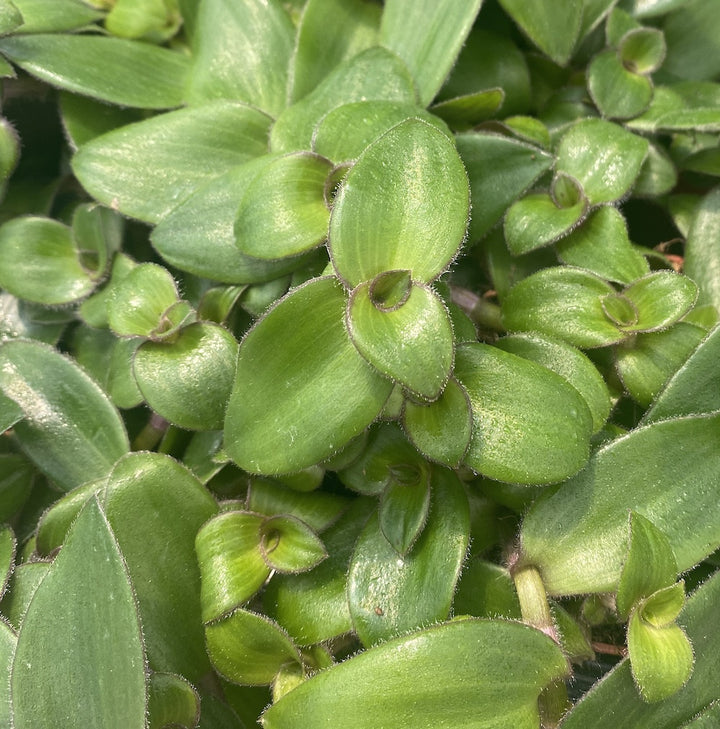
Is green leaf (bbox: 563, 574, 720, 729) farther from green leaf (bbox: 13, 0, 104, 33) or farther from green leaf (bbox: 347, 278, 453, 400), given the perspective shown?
green leaf (bbox: 13, 0, 104, 33)

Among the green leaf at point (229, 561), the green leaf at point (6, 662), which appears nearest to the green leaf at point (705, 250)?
the green leaf at point (229, 561)

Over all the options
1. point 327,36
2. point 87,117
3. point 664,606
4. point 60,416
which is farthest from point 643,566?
point 87,117

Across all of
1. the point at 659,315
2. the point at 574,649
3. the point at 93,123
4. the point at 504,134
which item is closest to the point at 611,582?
the point at 574,649

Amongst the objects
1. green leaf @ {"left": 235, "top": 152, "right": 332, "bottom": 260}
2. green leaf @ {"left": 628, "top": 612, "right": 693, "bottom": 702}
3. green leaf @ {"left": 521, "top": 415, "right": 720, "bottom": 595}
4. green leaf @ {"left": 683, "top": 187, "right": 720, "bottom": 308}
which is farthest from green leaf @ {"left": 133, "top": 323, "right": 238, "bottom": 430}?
green leaf @ {"left": 683, "top": 187, "right": 720, "bottom": 308}

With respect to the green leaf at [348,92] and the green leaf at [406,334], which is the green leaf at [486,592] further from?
the green leaf at [348,92]

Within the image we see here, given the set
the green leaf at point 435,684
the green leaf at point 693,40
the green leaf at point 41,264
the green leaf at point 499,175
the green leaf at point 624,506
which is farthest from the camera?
the green leaf at point 693,40

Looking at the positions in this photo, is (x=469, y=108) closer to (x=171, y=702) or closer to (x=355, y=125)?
(x=355, y=125)
